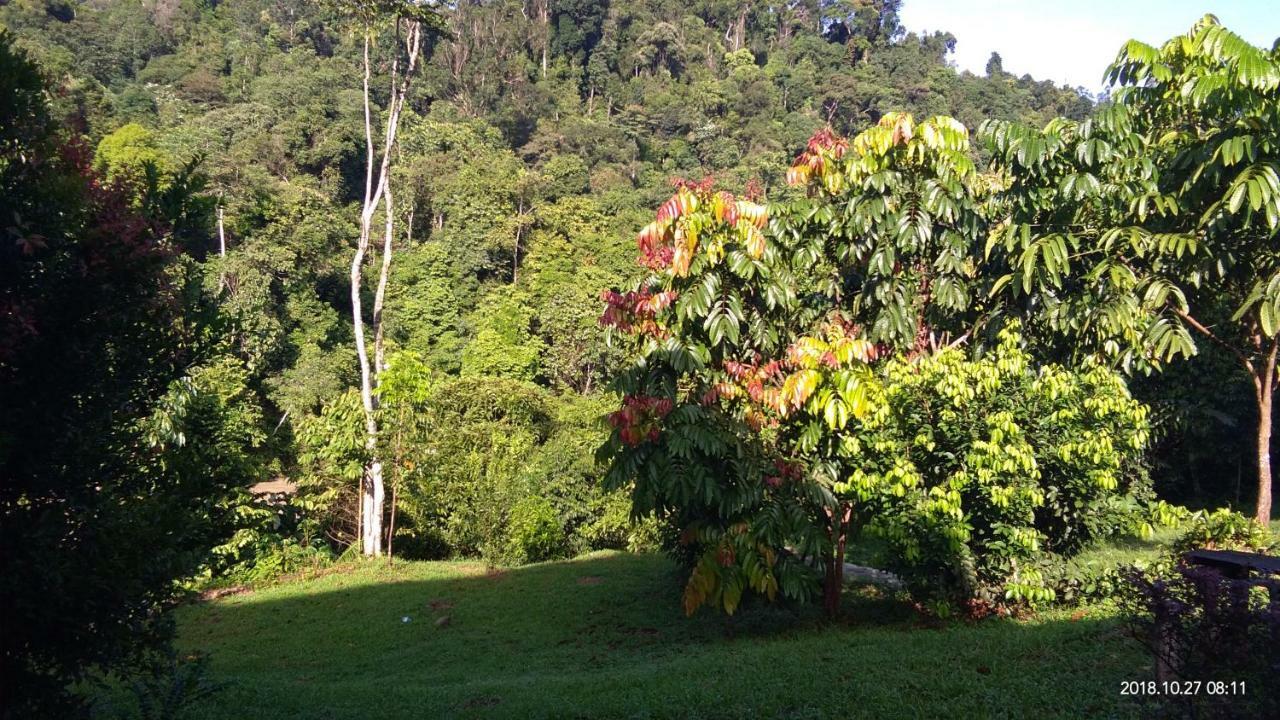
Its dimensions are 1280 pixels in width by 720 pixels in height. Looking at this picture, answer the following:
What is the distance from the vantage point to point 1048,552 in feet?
23.5

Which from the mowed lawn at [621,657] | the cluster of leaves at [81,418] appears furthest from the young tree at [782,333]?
the cluster of leaves at [81,418]

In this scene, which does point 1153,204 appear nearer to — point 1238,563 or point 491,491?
point 1238,563

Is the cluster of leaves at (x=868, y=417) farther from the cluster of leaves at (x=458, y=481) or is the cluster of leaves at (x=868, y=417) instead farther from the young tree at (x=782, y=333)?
the cluster of leaves at (x=458, y=481)

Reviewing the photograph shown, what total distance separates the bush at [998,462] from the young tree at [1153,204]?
0.84 metres

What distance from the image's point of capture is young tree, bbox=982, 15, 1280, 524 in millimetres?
6746

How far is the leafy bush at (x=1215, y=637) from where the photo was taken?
3.55m

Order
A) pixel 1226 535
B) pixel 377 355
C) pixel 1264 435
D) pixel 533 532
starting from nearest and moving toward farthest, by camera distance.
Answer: pixel 1226 535
pixel 1264 435
pixel 533 532
pixel 377 355

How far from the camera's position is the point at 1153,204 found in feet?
24.3

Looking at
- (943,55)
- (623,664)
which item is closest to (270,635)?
(623,664)

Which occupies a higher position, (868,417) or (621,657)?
(868,417)

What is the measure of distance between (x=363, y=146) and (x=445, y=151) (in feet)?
14.5

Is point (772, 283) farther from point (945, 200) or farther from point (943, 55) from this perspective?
point (943, 55)

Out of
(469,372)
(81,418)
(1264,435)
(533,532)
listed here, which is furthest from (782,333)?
(469,372)

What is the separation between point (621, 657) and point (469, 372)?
2306cm
